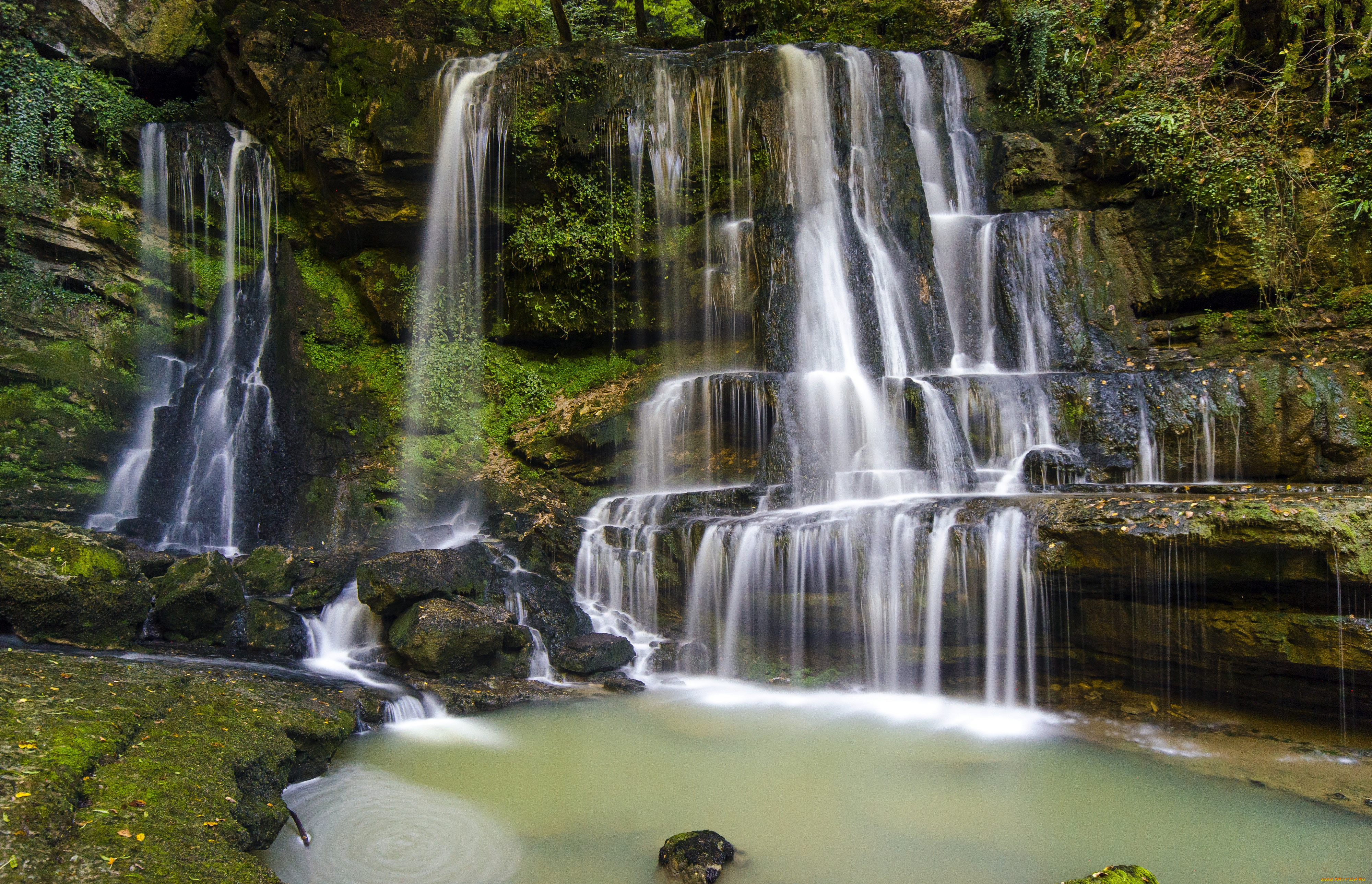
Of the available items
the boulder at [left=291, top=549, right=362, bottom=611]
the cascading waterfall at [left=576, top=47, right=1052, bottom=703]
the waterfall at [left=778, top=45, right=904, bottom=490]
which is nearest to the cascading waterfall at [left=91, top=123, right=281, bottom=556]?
the boulder at [left=291, top=549, right=362, bottom=611]

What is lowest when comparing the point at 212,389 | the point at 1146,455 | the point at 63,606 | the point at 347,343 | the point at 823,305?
the point at 63,606

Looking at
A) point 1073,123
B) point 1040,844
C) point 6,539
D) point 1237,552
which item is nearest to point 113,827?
point 1040,844

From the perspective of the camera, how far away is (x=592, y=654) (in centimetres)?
803

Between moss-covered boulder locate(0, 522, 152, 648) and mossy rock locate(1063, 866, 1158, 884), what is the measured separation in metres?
8.09

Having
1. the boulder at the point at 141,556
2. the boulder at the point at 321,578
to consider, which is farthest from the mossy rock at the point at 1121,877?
the boulder at the point at 141,556

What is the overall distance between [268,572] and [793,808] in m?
6.86

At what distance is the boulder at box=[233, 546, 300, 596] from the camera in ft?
29.0

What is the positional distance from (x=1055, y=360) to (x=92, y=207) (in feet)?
49.3

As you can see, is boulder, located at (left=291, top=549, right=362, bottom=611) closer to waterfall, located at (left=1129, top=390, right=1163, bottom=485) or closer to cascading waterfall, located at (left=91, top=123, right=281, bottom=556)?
cascading waterfall, located at (left=91, top=123, right=281, bottom=556)

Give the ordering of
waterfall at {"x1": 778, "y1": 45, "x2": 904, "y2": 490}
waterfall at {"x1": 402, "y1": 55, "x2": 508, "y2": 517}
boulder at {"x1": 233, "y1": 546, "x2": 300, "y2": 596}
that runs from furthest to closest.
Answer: waterfall at {"x1": 402, "y1": 55, "x2": 508, "y2": 517} → waterfall at {"x1": 778, "y1": 45, "x2": 904, "y2": 490} → boulder at {"x1": 233, "y1": 546, "x2": 300, "y2": 596}

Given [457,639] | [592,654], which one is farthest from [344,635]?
[592,654]

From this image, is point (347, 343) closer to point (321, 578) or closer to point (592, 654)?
point (321, 578)

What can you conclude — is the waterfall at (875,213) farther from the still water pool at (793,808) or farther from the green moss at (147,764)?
the green moss at (147,764)

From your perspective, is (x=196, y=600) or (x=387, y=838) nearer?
(x=387, y=838)
